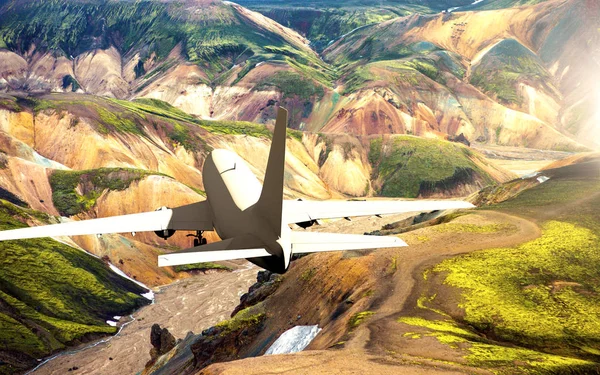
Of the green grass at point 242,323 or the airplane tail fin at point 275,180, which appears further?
the green grass at point 242,323

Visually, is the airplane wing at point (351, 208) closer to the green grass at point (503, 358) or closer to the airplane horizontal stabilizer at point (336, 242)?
the airplane horizontal stabilizer at point (336, 242)

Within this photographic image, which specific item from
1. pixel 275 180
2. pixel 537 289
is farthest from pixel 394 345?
pixel 537 289

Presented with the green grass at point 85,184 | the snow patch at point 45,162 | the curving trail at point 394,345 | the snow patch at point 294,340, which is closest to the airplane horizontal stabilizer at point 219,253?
the curving trail at point 394,345

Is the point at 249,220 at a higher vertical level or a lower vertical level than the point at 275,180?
lower

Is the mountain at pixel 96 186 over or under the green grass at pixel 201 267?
over

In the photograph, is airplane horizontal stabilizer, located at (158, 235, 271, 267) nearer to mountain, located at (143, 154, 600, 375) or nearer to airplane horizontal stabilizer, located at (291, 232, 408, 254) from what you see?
airplane horizontal stabilizer, located at (291, 232, 408, 254)

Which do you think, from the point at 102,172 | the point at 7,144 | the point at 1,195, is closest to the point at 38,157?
the point at 7,144

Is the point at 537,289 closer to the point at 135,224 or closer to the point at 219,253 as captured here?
the point at 219,253

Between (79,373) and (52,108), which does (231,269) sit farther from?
(52,108)
